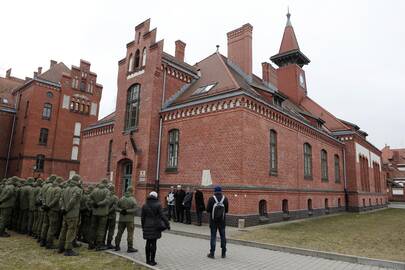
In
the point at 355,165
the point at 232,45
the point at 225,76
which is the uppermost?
the point at 232,45

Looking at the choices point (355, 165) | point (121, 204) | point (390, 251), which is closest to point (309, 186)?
point (355, 165)

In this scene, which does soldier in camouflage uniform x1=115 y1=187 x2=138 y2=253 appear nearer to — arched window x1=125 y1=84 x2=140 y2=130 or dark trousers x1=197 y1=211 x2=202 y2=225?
dark trousers x1=197 y1=211 x2=202 y2=225

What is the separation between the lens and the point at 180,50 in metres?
24.3

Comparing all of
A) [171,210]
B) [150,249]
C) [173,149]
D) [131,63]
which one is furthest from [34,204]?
[131,63]

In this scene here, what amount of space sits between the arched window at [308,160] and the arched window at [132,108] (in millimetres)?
11705

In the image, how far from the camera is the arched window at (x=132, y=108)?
19.5m

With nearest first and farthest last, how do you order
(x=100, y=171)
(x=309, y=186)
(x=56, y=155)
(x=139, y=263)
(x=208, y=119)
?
→ 1. (x=139, y=263)
2. (x=208, y=119)
3. (x=309, y=186)
4. (x=100, y=171)
5. (x=56, y=155)

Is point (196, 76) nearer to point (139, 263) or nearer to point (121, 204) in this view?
point (121, 204)

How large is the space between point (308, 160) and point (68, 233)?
56.7 ft

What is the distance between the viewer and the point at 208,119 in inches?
637

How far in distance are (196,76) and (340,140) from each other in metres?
15.6

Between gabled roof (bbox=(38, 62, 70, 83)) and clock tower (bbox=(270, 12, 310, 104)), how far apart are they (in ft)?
85.8

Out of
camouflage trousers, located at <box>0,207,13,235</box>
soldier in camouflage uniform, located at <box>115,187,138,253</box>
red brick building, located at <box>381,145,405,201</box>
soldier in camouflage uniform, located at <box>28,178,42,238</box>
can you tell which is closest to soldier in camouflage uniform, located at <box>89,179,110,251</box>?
soldier in camouflage uniform, located at <box>115,187,138,253</box>

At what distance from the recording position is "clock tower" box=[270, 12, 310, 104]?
3169cm
